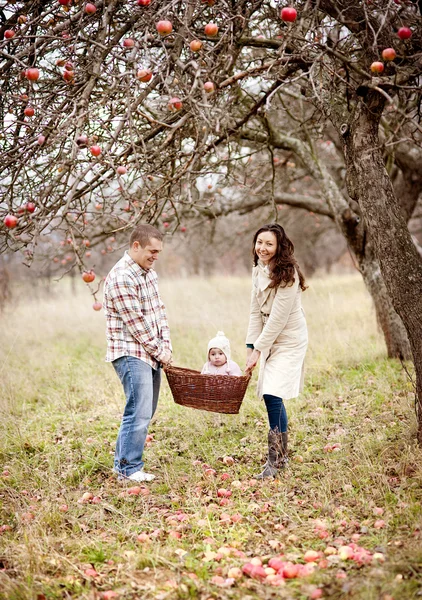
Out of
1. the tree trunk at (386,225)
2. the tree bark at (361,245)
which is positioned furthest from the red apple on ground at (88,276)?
the tree bark at (361,245)

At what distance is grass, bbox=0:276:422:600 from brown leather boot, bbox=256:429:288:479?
103 millimetres

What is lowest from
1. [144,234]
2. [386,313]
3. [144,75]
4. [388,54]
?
[386,313]

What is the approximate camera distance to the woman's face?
4.10 m

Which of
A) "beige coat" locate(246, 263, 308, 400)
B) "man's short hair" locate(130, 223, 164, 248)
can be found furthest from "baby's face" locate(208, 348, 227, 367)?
"man's short hair" locate(130, 223, 164, 248)

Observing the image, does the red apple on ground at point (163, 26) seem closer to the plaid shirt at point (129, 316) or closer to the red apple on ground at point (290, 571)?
the plaid shirt at point (129, 316)

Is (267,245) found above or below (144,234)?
below

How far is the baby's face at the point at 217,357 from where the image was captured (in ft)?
15.7

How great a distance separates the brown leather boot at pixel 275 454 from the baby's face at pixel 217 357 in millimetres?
829

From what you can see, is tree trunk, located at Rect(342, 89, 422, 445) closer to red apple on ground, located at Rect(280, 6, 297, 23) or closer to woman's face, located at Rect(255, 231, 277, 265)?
woman's face, located at Rect(255, 231, 277, 265)

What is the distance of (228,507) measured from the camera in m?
3.67

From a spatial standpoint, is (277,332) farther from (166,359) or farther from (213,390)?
(166,359)

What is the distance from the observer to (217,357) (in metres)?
4.78

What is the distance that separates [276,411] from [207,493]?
2.58 feet

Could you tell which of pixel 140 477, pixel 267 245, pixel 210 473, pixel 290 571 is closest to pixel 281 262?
pixel 267 245
